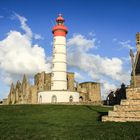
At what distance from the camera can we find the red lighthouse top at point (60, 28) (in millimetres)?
47156

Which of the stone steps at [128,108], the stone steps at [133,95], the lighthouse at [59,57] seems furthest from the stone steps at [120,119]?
the lighthouse at [59,57]

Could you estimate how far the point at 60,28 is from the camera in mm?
47094

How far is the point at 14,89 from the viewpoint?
6188 centimetres

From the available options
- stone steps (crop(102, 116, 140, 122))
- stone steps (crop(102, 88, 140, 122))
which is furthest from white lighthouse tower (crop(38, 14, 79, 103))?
stone steps (crop(102, 116, 140, 122))

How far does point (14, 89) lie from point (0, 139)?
5195cm

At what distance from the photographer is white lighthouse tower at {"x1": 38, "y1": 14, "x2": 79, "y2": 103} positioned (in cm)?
4366

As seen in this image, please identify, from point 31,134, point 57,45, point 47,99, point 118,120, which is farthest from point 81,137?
point 57,45

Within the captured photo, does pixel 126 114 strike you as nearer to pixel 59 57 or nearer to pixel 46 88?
pixel 59 57

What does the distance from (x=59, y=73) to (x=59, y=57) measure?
2.99m

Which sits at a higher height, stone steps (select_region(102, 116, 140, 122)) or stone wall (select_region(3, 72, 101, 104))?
stone wall (select_region(3, 72, 101, 104))

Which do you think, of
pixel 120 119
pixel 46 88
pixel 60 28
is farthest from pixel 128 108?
pixel 46 88

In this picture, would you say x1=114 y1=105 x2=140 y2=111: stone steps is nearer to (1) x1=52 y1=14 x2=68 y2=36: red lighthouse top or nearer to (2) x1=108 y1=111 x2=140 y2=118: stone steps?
(2) x1=108 y1=111 x2=140 y2=118: stone steps

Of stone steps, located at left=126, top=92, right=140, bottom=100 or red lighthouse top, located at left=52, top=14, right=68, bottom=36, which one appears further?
red lighthouse top, located at left=52, top=14, right=68, bottom=36

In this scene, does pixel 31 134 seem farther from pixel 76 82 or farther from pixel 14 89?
pixel 14 89
